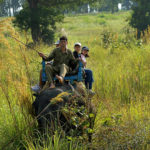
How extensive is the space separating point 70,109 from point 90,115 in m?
0.28

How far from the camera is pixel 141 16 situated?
57.6 ft

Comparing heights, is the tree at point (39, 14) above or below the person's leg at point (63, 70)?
above

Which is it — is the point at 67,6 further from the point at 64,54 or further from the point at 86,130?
the point at 86,130

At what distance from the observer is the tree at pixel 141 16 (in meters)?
17.4

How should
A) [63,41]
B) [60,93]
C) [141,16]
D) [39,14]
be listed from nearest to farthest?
[60,93], [63,41], [39,14], [141,16]

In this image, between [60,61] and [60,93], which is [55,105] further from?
[60,61]

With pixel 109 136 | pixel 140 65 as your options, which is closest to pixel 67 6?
pixel 140 65

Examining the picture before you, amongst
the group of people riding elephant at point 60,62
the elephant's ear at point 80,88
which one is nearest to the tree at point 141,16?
the group of people riding elephant at point 60,62

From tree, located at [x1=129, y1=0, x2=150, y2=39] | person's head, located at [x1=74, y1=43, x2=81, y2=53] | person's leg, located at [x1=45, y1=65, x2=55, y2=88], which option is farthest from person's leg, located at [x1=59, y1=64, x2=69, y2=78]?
tree, located at [x1=129, y1=0, x2=150, y2=39]

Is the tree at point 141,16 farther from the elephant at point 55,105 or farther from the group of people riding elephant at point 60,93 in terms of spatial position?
the elephant at point 55,105

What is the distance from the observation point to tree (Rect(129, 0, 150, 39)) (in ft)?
57.2

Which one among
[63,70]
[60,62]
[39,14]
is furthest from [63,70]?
[39,14]

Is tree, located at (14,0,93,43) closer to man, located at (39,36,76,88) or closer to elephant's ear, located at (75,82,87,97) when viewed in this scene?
man, located at (39,36,76,88)

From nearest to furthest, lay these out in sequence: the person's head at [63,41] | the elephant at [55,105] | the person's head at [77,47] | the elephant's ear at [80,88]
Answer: the elephant at [55,105]
the elephant's ear at [80,88]
the person's head at [63,41]
the person's head at [77,47]
